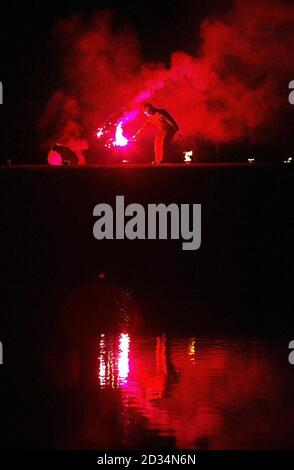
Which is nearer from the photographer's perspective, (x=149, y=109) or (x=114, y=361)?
(x=114, y=361)

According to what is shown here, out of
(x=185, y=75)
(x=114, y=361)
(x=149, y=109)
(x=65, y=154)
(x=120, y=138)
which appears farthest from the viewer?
(x=185, y=75)

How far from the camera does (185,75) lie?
72.9 ft

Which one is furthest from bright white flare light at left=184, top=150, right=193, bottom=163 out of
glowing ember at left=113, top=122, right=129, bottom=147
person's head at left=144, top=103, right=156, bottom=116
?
person's head at left=144, top=103, right=156, bottom=116

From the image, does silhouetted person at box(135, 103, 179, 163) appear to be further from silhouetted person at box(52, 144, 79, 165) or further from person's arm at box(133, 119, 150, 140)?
silhouetted person at box(52, 144, 79, 165)

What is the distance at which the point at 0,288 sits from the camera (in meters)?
17.7

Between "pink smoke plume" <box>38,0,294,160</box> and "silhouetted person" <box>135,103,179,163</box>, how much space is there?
61.4 inches

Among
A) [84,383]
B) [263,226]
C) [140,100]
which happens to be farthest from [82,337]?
[140,100]

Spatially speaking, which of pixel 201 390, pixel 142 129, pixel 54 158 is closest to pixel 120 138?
pixel 142 129

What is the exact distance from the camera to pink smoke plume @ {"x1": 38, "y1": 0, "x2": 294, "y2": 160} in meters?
22.1

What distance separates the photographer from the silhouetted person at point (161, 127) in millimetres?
20094

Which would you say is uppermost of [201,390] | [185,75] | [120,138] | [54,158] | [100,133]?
[185,75]

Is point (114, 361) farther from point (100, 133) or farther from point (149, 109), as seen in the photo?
point (100, 133)

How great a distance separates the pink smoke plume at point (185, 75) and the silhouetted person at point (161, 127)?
156 centimetres

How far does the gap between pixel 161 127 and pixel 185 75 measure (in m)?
2.39
